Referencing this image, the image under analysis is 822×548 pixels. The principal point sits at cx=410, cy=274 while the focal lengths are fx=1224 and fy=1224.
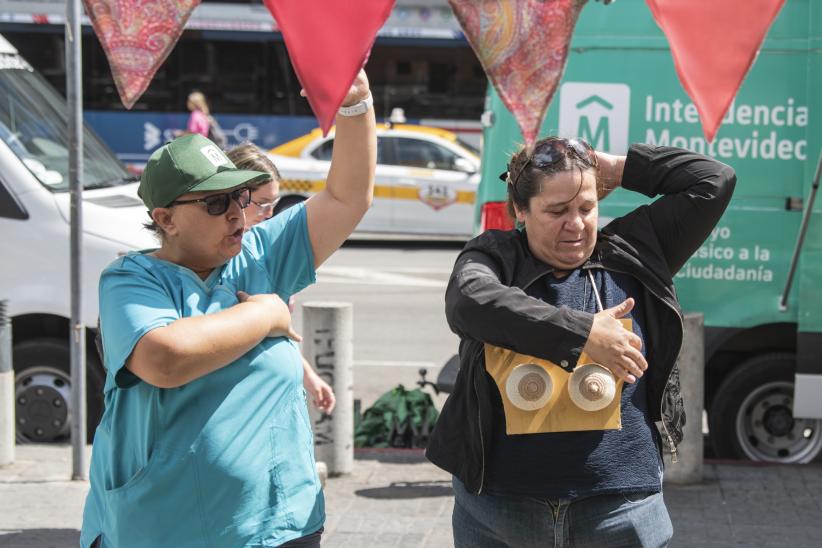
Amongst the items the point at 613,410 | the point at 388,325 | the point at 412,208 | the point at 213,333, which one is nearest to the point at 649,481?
the point at 613,410

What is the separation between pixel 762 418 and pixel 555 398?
437 centimetres

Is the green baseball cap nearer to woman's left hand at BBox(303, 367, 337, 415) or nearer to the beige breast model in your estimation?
the beige breast model

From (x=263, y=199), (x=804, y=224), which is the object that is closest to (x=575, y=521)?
(x=263, y=199)

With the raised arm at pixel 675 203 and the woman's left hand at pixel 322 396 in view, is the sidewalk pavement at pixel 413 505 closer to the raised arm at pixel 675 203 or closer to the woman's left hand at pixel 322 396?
the woman's left hand at pixel 322 396

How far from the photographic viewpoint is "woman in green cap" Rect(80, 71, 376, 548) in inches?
107

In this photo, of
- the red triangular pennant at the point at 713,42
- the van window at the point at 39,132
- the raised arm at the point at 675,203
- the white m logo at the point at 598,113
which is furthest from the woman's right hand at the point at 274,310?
the van window at the point at 39,132

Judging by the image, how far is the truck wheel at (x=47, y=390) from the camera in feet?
22.9

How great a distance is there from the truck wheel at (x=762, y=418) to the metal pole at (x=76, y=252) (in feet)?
11.4

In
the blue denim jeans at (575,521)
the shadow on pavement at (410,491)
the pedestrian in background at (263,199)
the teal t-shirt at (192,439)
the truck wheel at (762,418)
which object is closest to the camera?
the teal t-shirt at (192,439)

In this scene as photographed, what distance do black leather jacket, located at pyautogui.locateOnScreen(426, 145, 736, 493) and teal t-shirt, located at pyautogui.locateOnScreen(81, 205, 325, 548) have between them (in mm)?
418

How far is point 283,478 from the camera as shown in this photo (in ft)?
9.31

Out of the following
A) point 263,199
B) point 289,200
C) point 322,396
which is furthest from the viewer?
point 289,200

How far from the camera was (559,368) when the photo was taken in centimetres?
287

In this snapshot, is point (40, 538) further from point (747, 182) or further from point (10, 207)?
point (747, 182)
